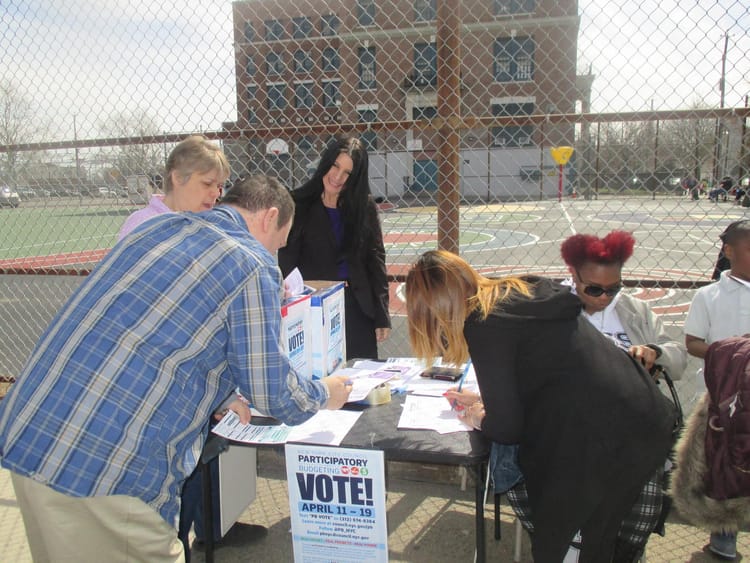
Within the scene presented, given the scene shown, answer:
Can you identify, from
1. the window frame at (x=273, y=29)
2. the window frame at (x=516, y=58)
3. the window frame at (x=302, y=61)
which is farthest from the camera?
the window frame at (x=516, y=58)

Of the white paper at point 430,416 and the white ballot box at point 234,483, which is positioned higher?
the white paper at point 430,416

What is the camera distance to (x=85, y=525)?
5.15ft

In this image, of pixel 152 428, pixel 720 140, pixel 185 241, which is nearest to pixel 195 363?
pixel 152 428

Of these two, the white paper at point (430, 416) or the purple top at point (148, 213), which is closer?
the white paper at point (430, 416)

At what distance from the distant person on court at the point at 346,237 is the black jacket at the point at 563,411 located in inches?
58.6

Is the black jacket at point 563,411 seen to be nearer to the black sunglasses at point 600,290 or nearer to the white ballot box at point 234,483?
the black sunglasses at point 600,290

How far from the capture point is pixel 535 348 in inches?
76.0

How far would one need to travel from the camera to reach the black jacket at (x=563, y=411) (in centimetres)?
193

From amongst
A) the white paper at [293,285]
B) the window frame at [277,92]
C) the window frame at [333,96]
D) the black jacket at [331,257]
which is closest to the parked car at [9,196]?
the window frame at [277,92]

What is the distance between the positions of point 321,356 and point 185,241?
3.79 ft

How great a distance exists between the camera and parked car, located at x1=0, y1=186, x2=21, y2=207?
512cm

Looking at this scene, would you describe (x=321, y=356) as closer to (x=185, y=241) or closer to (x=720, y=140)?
(x=185, y=241)

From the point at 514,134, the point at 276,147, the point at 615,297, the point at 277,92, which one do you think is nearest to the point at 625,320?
the point at 615,297

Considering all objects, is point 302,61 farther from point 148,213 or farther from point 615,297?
point 615,297
